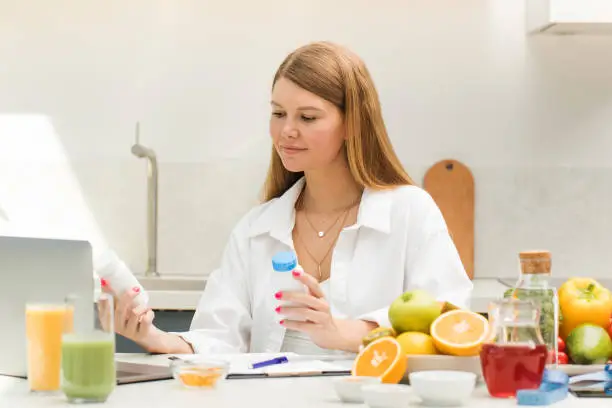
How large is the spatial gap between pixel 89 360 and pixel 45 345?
0.47 ft

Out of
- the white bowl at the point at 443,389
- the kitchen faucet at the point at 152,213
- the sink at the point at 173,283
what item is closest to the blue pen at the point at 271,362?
the white bowl at the point at 443,389

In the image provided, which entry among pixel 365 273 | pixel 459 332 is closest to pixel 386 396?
pixel 459 332

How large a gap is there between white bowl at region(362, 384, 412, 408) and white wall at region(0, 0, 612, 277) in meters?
2.49

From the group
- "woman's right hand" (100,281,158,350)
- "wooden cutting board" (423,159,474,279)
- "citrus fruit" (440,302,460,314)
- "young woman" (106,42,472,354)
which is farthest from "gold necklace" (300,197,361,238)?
"wooden cutting board" (423,159,474,279)

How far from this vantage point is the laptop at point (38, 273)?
1.82 meters

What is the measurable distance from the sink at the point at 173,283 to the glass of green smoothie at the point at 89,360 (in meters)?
2.12

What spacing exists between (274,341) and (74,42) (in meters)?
1.97

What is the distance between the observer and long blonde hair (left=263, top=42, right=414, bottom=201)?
2.57 meters

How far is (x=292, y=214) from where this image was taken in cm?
274

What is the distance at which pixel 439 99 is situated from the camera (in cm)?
407

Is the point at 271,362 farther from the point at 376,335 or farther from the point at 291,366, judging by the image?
the point at 376,335

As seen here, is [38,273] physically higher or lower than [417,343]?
higher

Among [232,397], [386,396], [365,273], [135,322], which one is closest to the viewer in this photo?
[386,396]

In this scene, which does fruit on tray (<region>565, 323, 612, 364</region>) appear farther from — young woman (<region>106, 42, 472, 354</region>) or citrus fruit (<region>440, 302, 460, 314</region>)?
young woman (<region>106, 42, 472, 354</region>)
